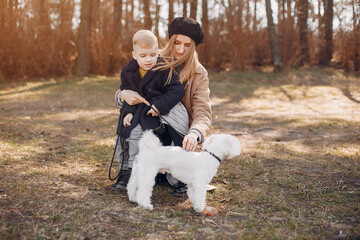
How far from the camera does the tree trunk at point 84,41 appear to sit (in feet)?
43.9

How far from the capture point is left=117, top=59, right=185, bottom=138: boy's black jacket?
2.93m

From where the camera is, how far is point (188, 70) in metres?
3.21

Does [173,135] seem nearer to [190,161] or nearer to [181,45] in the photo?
[190,161]

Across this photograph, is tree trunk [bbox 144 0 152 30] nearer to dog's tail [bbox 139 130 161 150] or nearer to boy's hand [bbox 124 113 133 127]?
boy's hand [bbox 124 113 133 127]

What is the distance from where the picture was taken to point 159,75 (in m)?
2.97

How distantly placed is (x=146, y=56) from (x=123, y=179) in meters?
1.18

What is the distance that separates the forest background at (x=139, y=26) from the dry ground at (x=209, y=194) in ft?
17.6

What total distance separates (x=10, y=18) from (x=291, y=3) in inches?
434

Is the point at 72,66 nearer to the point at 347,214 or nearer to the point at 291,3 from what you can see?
the point at 291,3

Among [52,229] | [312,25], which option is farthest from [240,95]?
[52,229]

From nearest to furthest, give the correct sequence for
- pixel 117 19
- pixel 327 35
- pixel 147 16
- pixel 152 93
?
pixel 152 93 < pixel 147 16 < pixel 327 35 < pixel 117 19

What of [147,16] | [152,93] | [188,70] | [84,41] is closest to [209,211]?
[152,93]

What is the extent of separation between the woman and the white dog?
37 cm

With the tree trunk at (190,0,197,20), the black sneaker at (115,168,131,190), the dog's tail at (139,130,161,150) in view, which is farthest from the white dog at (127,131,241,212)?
the tree trunk at (190,0,197,20)
